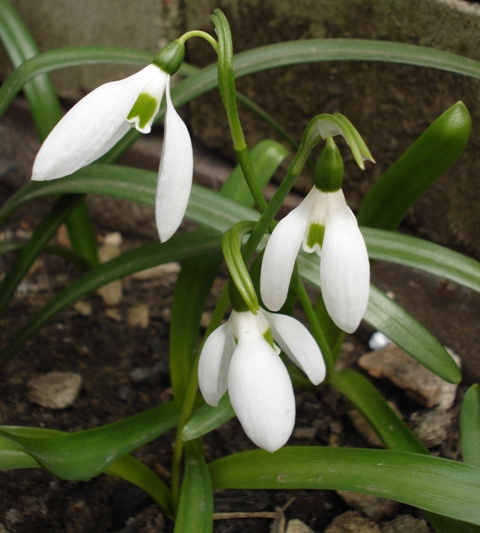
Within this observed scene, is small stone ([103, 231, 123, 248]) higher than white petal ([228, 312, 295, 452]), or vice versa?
small stone ([103, 231, 123, 248])

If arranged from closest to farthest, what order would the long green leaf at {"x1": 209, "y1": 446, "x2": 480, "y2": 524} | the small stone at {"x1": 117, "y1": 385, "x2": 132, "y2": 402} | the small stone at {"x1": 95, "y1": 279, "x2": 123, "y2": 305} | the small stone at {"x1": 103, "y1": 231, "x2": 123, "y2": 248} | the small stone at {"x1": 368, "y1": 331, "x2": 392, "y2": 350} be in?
the long green leaf at {"x1": 209, "y1": 446, "x2": 480, "y2": 524}, the small stone at {"x1": 117, "y1": 385, "x2": 132, "y2": 402}, the small stone at {"x1": 368, "y1": 331, "x2": 392, "y2": 350}, the small stone at {"x1": 95, "y1": 279, "x2": 123, "y2": 305}, the small stone at {"x1": 103, "y1": 231, "x2": 123, "y2": 248}

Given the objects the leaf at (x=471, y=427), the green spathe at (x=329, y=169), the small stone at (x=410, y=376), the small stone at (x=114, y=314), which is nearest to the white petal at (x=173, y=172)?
the green spathe at (x=329, y=169)

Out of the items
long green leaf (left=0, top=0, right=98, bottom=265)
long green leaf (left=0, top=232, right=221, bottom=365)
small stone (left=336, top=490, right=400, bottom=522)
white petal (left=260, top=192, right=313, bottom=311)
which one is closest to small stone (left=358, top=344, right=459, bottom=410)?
small stone (left=336, top=490, right=400, bottom=522)

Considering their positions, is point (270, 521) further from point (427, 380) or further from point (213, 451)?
point (427, 380)

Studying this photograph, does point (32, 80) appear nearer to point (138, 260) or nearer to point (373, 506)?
point (138, 260)

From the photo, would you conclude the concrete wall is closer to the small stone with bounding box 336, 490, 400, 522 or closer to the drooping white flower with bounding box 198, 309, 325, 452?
the small stone with bounding box 336, 490, 400, 522

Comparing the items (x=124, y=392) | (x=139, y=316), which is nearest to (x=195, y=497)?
A: (x=124, y=392)

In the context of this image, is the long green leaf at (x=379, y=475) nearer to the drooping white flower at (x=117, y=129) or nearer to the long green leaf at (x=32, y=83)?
the drooping white flower at (x=117, y=129)
